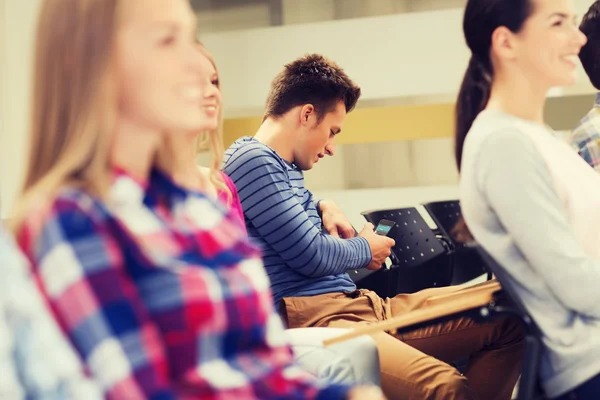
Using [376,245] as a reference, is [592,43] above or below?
above

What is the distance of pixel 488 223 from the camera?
54.9 inches

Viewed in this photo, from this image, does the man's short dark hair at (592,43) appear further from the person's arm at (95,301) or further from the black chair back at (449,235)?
the person's arm at (95,301)

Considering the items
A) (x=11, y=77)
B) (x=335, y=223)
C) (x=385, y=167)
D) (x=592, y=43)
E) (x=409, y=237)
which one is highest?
(x=592, y=43)

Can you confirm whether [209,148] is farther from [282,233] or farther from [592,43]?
[592,43]

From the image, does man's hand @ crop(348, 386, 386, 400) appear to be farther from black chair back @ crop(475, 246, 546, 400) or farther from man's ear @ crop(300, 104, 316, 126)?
man's ear @ crop(300, 104, 316, 126)

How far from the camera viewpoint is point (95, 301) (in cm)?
79

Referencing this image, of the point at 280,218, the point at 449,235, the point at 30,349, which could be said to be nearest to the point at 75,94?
the point at 30,349

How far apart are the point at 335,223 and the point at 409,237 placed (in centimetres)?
67

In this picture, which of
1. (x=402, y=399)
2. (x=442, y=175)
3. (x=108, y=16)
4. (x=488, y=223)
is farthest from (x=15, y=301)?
(x=442, y=175)

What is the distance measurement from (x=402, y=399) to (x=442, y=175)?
126 inches

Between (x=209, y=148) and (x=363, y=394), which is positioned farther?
(x=209, y=148)

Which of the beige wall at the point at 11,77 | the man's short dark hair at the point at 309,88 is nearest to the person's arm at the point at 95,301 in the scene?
the man's short dark hair at the point at 309,88

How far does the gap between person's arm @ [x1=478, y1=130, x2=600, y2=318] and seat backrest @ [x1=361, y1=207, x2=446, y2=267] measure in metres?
1.28

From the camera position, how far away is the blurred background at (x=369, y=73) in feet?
15.3
